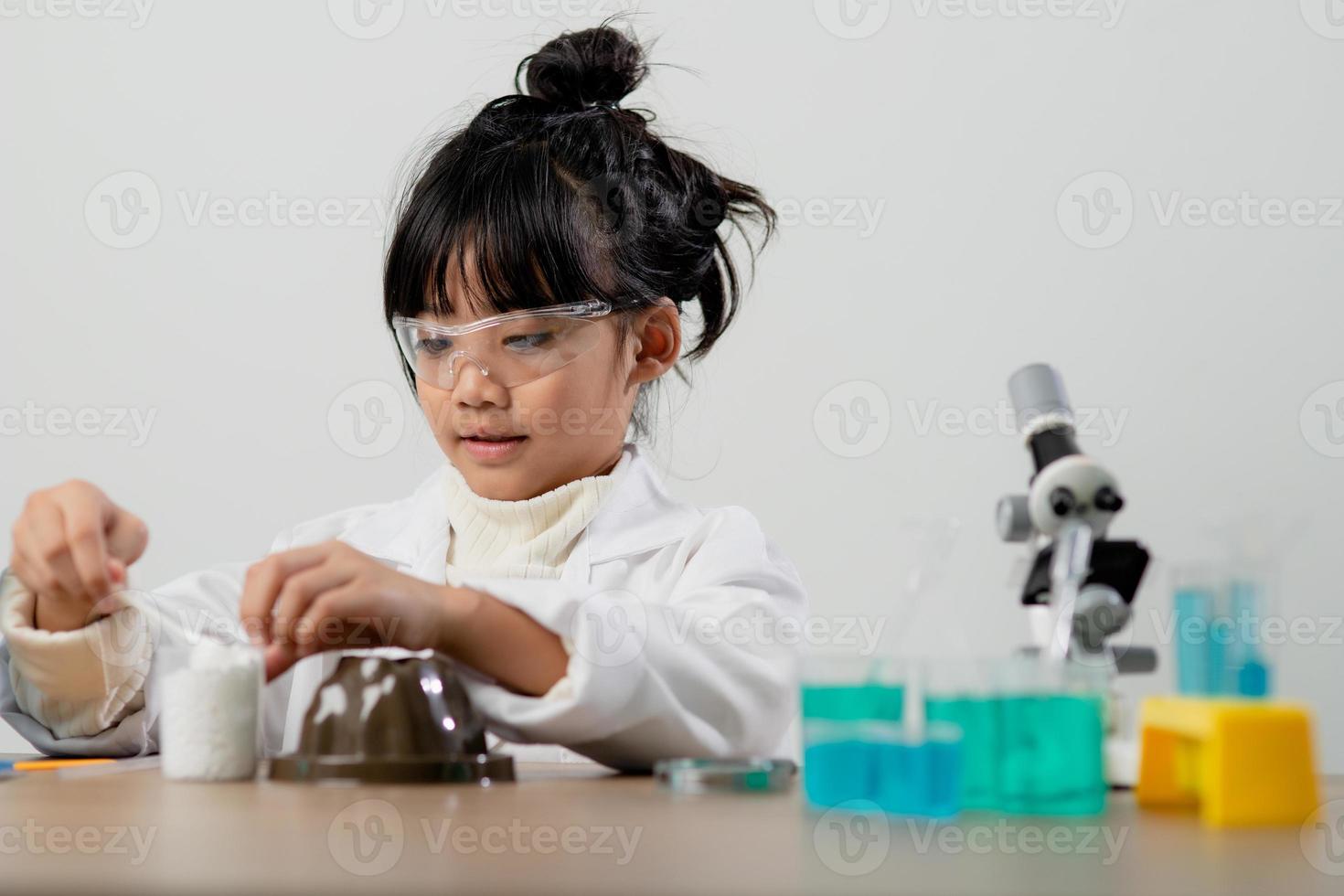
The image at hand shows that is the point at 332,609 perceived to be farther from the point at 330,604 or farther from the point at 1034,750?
the point at 1034,750

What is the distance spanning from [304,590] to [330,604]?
0.08 feet

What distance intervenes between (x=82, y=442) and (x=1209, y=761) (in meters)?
2.25

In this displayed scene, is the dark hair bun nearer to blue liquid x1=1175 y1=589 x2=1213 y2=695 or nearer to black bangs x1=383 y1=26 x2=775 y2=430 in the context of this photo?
black bangs x1=383 y1=26 x2=775 y2=430

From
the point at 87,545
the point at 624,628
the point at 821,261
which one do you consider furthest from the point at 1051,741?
the point at 821,261

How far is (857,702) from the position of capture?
33.0 inches

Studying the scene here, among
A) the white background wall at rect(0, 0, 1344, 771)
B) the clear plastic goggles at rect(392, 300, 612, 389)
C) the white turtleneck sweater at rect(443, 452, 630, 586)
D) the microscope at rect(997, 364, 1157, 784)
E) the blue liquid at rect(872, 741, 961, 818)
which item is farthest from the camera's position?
the white background wall at rect(0, 0, 1344, 771)

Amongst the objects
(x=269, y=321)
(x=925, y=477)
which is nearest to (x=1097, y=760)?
(x=925, y=477)

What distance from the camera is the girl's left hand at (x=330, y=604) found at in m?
1.04

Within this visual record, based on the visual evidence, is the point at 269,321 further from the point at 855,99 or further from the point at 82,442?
the point at 855,99

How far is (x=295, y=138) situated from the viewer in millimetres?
2592

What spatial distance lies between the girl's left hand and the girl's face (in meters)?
0.46

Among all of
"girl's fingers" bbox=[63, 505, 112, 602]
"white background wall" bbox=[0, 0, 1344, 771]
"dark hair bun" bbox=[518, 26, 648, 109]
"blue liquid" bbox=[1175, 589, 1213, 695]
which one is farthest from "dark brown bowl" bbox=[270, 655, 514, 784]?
"white background wall" bbox=[0, 0, 1344, 771]

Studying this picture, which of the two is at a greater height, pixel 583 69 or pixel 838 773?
pixel 583 69

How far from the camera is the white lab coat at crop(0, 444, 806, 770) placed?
1101 mm
